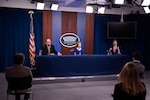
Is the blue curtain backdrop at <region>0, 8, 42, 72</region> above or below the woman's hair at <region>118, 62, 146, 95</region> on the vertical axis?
above

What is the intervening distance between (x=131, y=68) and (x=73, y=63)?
A: 4661mm

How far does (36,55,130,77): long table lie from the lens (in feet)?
22.0

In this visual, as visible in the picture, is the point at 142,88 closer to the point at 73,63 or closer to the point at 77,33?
the point at 73,63

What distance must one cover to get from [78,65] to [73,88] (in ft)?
3.50

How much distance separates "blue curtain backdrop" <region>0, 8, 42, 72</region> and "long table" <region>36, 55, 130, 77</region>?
7.62ft

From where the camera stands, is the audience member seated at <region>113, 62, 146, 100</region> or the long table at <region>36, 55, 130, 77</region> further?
the long table at <region>36, 55, 130, 77</region>

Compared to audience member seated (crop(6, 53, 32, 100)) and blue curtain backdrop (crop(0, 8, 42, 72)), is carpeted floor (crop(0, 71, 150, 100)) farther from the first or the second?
audience member seated (crop(6, 53, 32, 100))

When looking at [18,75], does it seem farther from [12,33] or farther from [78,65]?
[12,33]

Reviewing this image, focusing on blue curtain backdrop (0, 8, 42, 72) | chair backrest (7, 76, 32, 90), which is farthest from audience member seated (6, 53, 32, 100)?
blue curtain backdrop (0, 8, 42, 72)

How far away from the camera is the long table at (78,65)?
6707 mm

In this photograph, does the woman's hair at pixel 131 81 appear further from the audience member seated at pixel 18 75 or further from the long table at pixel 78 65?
the long table at pixel 78 65

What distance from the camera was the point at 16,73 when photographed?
3570 mm

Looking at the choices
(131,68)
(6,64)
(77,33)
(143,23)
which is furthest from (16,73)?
(143,23)

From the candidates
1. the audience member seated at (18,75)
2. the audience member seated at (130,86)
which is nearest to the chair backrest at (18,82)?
the audience member seated at (18,75)
